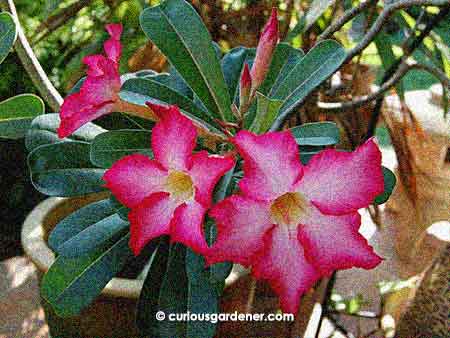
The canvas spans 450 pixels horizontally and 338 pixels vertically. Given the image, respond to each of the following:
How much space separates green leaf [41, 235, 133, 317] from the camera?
2.50 ft

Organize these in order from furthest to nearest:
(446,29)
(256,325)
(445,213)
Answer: (445,213) < (446,29) < (256,325)

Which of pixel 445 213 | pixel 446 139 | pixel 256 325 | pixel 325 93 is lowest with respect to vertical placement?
pixel 445 213

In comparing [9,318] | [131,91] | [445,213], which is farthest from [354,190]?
[445,213]

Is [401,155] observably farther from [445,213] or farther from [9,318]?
[9,318]

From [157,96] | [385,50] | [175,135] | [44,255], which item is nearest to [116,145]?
[157,96]

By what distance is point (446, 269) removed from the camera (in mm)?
1140

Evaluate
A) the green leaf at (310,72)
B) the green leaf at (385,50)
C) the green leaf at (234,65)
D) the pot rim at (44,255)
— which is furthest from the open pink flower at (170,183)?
the green leaf at (385,50)

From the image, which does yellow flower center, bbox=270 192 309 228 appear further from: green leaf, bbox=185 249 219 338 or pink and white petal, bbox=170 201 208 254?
green leaf, bbox=185 249 219 338

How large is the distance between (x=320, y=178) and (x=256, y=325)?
62cm

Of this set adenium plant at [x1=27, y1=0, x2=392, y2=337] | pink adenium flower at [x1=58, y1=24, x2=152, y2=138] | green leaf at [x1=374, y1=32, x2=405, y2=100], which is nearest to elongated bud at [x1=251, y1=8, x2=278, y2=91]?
adenium plant at [x1=27, y1=0, x2=392, y2=337]

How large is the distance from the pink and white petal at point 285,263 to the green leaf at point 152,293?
0.30 metres

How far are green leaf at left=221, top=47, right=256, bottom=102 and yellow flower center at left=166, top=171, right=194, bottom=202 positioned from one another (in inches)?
11.7

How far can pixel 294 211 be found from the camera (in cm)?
53

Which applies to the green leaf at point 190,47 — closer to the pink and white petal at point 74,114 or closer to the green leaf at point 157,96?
A: the green leaf at point 157,96
